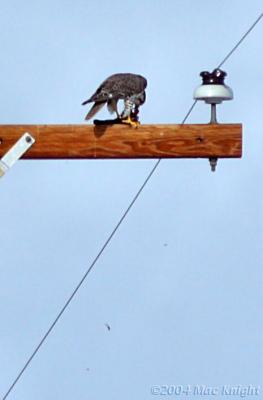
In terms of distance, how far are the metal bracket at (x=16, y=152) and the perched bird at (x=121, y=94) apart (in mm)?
825

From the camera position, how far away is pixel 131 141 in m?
6.62

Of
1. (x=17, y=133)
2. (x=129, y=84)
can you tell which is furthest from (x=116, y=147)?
(x=129, y=84)

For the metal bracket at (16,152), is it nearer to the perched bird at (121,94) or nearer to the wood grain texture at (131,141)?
the wood grain texture at (131,141)

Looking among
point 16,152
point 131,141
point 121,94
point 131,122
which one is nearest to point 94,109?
point 121,94

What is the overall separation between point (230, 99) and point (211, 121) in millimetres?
259

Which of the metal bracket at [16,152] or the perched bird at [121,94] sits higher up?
the metal bracket at [16,152]

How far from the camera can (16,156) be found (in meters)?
6.36

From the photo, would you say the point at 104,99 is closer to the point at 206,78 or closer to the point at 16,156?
the point at 206,78

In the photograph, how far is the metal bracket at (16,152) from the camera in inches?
245

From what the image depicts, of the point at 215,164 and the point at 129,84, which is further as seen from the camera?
the point at 129,84

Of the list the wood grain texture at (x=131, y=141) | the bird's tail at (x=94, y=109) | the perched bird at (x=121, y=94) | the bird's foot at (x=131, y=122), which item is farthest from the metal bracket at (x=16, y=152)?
the bird's tail at (x=94, y=109)

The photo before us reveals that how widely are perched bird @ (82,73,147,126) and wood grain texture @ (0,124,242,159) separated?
52 cm

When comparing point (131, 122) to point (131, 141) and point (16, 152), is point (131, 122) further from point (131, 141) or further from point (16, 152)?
point (16, 152)

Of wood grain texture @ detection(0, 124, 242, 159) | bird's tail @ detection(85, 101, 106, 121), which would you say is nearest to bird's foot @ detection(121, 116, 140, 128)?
wood grain texture @ detection(0, 124, 242, 159)
